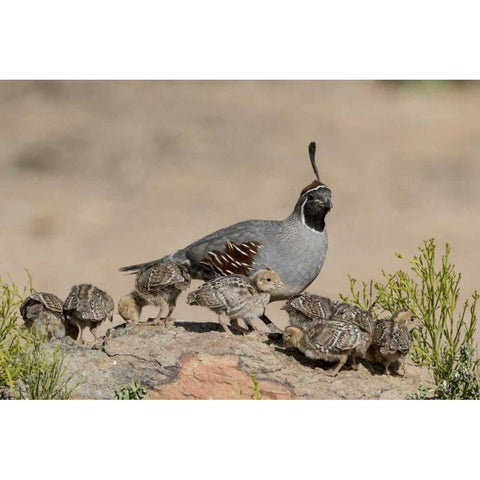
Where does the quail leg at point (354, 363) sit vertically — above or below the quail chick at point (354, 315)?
below

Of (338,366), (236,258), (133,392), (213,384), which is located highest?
(236,258)

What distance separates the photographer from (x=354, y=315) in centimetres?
1012

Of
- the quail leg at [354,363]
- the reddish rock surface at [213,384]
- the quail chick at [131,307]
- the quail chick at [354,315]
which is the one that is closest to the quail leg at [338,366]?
the quail leg at [354,363]

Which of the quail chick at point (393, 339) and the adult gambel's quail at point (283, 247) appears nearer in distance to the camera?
the quail chick at point (393, 339)

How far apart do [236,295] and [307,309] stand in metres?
0.69

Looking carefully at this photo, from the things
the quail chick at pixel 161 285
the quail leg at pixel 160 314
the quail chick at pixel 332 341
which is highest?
the quail chick at pixel 161 285

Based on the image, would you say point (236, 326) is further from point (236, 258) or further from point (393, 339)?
point (393, 339)

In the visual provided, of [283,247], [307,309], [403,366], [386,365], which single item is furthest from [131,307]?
[403,366]

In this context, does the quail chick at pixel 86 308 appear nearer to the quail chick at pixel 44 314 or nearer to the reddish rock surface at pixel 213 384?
the quail chick at pixel 44 314

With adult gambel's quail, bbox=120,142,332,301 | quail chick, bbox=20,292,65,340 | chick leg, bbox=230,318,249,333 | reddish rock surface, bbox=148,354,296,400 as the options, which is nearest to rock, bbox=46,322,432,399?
reddish rock surface, bbox=148,354,296,400

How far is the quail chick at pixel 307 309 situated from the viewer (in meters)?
10.2

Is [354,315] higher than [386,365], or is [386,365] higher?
[354,315]

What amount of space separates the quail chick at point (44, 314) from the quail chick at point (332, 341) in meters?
2.20
